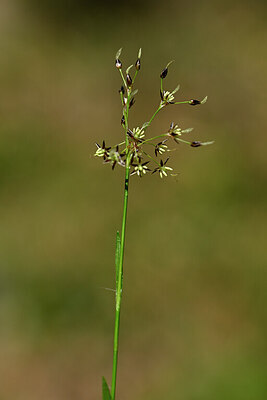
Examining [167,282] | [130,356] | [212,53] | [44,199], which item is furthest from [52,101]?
[130,356]

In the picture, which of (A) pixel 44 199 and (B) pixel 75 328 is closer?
(B) pixel 75 328

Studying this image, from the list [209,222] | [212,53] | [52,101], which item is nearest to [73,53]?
[52,101]

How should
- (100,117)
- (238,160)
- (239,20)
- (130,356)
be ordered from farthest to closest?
(239,20) → (100,117) → (238,160) → (130,356)

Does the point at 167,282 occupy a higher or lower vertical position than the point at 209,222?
lower

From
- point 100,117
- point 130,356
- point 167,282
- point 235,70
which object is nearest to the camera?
point 130,356

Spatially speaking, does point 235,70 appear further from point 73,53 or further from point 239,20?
point 73,53

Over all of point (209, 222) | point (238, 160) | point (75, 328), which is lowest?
point (75, 328)
